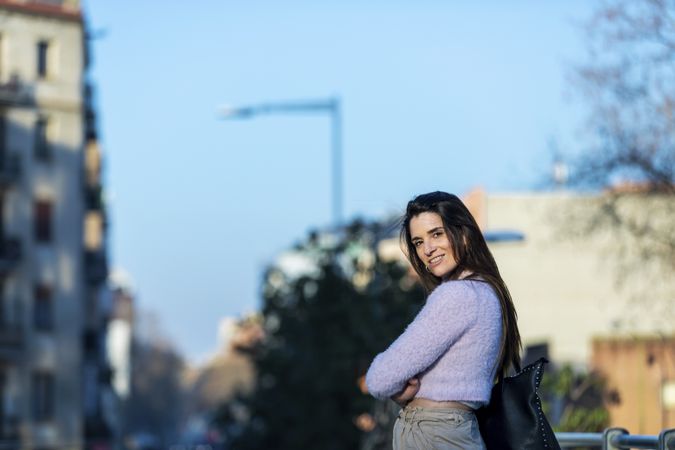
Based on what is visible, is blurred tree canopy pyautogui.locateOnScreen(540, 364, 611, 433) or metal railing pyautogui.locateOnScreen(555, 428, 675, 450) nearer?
metal railing pyautogui.locateOnScreen(555, 428, 675, 450)

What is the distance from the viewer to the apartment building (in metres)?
53.8

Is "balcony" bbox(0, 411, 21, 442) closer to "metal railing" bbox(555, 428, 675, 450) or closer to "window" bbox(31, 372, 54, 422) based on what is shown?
"window" bbox(31, 372, 54, 422)

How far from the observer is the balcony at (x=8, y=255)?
53812 millimetres

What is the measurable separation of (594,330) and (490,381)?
5243 cm

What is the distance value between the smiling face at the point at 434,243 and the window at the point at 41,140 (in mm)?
51286

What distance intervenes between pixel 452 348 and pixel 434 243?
377 millimetres

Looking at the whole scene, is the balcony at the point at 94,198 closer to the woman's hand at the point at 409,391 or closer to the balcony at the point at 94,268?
the balcony at the point at 94,268

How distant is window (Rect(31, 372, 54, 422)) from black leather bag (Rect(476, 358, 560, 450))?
50415 millimetres

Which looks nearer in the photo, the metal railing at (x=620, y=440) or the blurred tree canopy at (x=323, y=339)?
the metal railing at (x=620, y=440)

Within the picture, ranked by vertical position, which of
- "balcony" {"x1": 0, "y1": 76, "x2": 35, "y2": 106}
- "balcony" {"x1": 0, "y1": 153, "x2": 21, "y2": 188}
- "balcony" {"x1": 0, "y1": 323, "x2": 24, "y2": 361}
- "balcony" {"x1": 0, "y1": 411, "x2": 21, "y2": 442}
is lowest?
"balcony" {"x1": 0, "y1": 411, "x2": 21, "y2": 442}

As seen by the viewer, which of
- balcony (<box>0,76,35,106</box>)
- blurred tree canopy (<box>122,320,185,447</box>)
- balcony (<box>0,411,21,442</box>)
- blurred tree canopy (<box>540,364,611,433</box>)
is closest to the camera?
blurred tree canopy (<box>540,364,611,433</box>)

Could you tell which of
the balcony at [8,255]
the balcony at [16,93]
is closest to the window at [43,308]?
the balcony at [8,255]

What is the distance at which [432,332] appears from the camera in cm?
504

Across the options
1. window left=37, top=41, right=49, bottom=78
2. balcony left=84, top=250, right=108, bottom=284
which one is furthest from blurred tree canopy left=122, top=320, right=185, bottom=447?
window left=37, top=41, right=49, bottom=78
